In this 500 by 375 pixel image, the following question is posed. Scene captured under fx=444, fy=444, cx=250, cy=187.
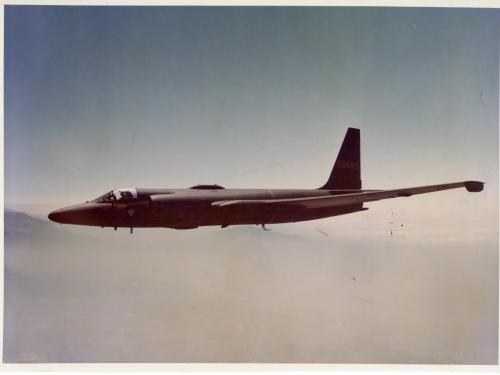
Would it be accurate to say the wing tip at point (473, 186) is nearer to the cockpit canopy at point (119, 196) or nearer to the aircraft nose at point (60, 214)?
the cockpit canopy at point (119, 196)

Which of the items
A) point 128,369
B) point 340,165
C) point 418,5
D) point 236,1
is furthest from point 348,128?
point 128,369

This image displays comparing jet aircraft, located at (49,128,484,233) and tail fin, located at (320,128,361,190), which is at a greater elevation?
tail fin, located at (320,128,361,190)

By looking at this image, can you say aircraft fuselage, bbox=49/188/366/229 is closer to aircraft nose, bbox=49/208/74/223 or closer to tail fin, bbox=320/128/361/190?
aircraft nose, bbox=49/208/74/223

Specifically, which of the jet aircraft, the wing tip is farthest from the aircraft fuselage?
the wing tip

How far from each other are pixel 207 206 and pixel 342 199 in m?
3.19

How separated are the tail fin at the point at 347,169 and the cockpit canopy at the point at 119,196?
5.15 meters

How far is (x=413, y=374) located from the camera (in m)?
9.73

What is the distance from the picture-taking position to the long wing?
1030 cm

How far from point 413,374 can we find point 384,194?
4.04 meters

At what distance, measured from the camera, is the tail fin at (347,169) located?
1215 centimetres

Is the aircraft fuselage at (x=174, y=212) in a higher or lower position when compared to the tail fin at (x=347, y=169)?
lower

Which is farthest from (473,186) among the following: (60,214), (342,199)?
(60,214)

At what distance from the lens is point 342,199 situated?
34.5 feet

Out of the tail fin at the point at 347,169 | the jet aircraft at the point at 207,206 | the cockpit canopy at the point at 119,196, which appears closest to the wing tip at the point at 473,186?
the jet aircraft at the point at 207,206
